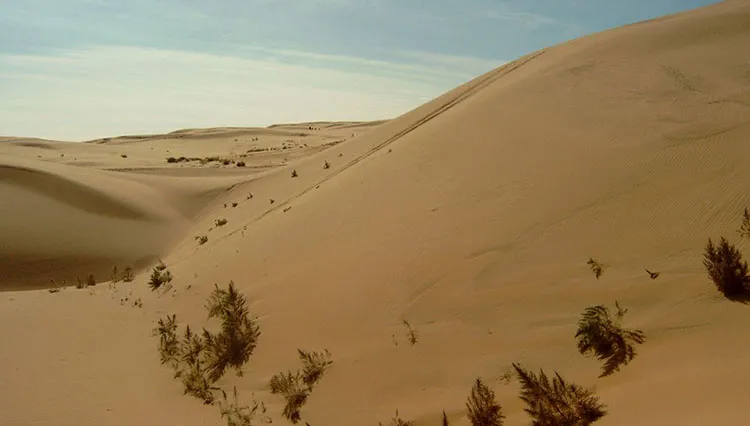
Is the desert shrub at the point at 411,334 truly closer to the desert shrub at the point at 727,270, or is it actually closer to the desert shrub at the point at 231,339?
the desert shrub at the point at 231,339

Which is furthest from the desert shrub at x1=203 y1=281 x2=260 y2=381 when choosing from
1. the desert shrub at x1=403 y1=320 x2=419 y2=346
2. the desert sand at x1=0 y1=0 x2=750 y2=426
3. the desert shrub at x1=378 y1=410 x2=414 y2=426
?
the desert shrub at x1=378 y1=410 x2=414 y2=426

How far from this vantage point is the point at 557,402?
3807 mm

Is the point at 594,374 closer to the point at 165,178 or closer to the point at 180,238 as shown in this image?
the point at 180,238

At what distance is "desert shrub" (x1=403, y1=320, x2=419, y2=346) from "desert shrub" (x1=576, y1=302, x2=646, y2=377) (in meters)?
1.44

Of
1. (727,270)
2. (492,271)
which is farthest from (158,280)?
(727,270)

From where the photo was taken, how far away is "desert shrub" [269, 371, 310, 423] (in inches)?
191

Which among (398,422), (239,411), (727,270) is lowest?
(398,422)

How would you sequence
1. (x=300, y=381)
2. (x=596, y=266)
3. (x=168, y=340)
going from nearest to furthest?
(x=596, y=266), (x=300, y=381), (x=168, y=340)

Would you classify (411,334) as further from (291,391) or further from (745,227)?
(745,227)

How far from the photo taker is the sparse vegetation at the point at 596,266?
4.87 m

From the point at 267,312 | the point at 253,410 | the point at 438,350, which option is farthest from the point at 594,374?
the point at 267,312

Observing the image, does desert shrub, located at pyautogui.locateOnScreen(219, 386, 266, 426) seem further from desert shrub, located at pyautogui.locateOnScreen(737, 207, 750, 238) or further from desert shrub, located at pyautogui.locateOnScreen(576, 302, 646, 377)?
desert shrub, located at pyautogui.locateOnScreen(737, 207, 750, 238)

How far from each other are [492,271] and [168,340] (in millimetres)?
4024

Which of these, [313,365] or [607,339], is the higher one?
[313,365]
